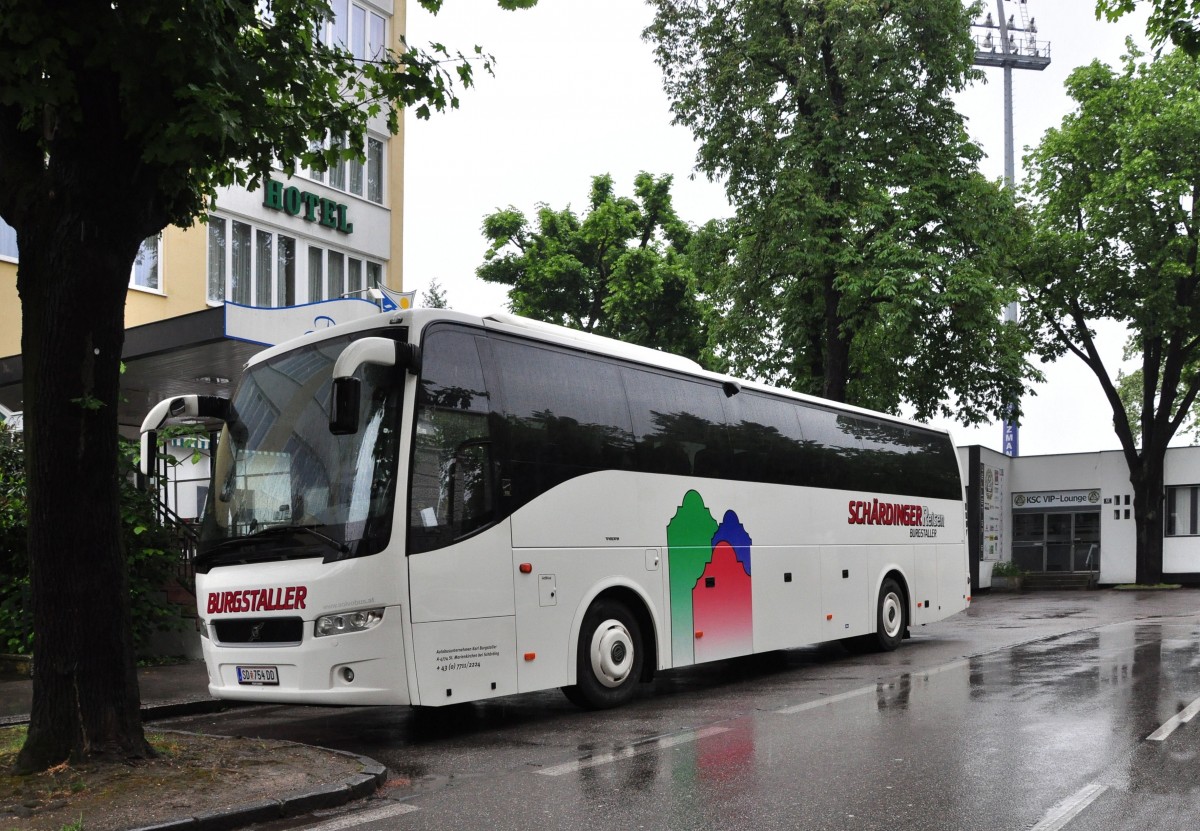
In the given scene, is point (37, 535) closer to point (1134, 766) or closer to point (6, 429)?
point (1134, 766)

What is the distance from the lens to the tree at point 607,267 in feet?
136

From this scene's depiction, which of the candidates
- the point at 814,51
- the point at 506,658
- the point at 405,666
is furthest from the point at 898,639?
the point at 814,51

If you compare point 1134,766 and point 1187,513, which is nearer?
point 1134,766

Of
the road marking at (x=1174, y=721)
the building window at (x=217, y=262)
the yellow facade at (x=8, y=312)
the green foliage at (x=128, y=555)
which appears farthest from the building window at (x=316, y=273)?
the road marking at (x=1174, y=721)

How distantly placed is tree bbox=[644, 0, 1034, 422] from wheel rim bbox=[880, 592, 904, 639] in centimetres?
901

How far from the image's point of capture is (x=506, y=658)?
976cm

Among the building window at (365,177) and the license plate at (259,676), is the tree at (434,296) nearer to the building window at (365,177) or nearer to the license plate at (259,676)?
the building window at (365,177)

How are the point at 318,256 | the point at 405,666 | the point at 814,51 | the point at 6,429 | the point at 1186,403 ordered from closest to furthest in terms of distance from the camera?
the point at 405,666 < the point at 6,429 < the point at 814,51 < the point at 318,256 < the point at 1186,403

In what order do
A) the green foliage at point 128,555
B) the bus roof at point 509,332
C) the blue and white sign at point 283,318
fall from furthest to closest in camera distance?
the blue and white sign at point 283,318 → the green foliage at point 128,555 → the bus roof at point 509,332

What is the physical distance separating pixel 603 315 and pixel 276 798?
36900 millimetres

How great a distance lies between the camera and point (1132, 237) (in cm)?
3706

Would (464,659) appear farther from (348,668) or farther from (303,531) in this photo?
(303,531)

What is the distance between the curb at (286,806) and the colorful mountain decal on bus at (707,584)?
4.83 metres

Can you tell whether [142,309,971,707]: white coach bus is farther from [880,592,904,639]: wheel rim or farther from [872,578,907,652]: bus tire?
[880,592,904,639]: wheel rim
